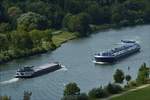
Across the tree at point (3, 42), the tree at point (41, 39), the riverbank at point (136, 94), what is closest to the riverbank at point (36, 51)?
the tree at point (41, 39)

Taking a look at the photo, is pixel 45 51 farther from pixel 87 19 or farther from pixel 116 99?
pixel 116 99

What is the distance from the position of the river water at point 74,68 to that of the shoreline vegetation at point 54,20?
0.99 m

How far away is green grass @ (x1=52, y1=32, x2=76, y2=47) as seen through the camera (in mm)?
45044

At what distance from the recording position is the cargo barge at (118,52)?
3894cm

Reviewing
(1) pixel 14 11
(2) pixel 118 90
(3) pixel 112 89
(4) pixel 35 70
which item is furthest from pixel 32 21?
(3) pixel 112 89

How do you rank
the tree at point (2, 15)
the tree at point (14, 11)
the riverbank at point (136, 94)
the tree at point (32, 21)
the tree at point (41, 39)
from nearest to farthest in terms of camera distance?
the riverbank at point (136, 94), the tree at point (41, 39), the tree at point (32, 21), the tree at point (2, 15), the tree at point (14, 11)

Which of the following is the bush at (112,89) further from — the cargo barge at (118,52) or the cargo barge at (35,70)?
the cargo barge at (118,52)

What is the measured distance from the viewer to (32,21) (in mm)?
48281

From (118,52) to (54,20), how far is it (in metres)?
12.6

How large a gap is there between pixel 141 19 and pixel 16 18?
39.0ft

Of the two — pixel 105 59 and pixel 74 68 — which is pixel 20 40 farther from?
pixel 74 68

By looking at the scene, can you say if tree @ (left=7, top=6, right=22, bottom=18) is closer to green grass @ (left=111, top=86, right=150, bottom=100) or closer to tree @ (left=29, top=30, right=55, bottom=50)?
tree @ (left=29, top=30, right=55, bottom=50)

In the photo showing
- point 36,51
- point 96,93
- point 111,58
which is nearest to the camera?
point 96,93

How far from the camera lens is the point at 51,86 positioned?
3177cm
